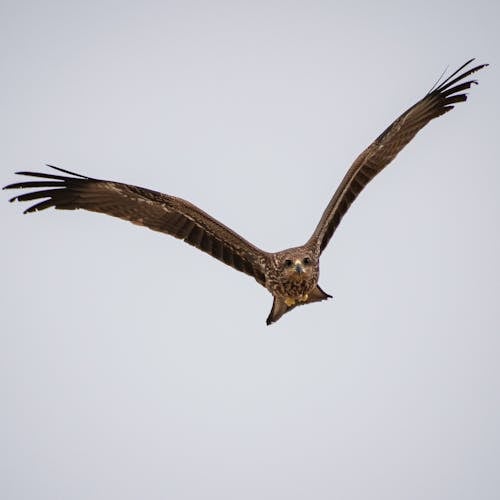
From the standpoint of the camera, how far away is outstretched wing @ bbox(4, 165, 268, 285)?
1118 cm

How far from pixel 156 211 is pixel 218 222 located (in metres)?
0.99

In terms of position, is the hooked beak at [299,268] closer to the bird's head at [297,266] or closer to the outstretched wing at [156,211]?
the bird's head at [297,266]

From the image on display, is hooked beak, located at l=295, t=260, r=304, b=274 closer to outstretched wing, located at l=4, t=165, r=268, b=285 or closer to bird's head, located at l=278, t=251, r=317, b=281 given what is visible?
bird's head, located at l=278, t=251, r=317, b=281

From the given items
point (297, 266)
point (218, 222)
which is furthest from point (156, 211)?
point (297, 266)

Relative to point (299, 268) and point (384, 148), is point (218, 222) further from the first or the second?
point (384, 148)

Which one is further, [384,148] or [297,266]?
[384,148]

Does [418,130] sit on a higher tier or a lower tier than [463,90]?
lower

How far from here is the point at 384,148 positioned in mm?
12266

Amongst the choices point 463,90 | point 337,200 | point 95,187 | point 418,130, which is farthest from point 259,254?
point 463,90

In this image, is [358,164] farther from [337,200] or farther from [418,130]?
[418,130]

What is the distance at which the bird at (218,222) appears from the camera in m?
11.0

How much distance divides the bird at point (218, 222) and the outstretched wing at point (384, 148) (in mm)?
16

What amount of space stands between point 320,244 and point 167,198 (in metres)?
2.39

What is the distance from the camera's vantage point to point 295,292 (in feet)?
36.5
